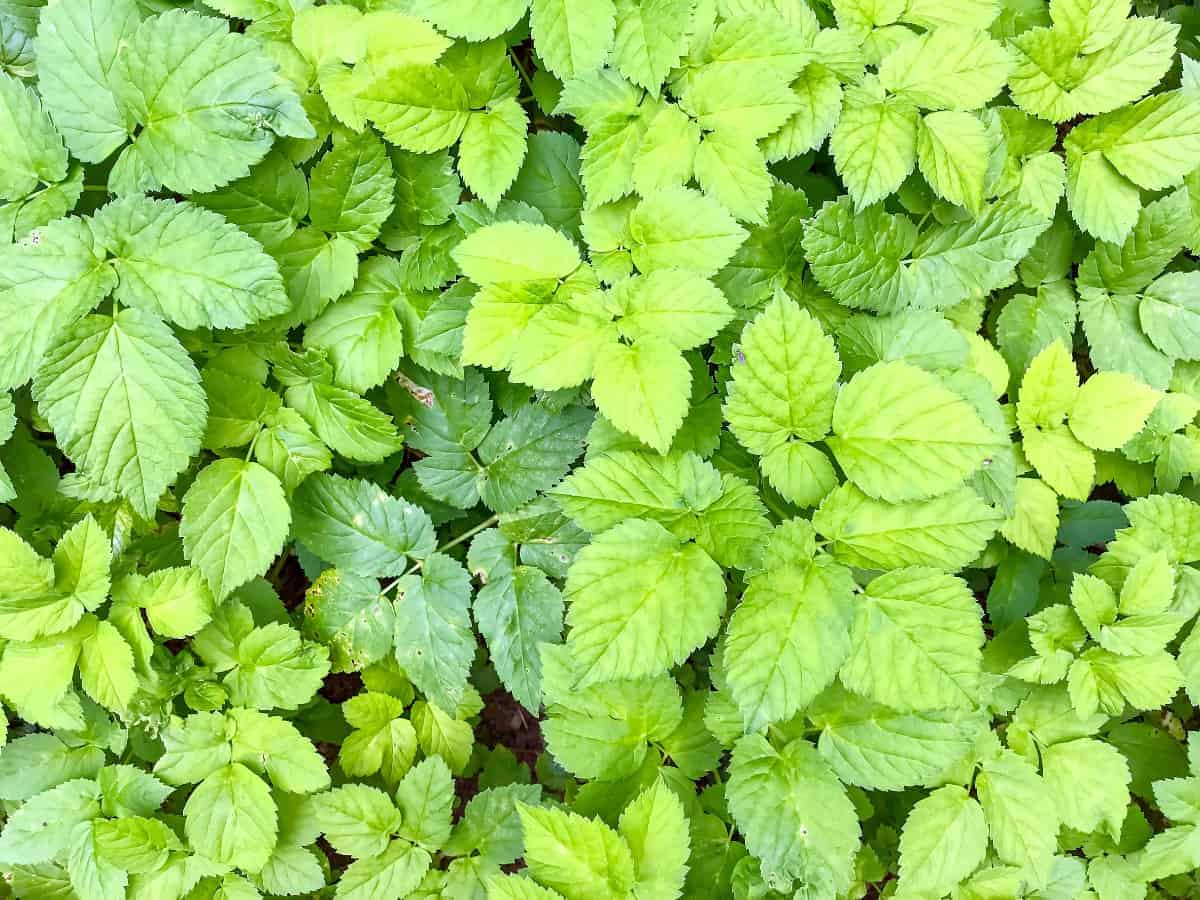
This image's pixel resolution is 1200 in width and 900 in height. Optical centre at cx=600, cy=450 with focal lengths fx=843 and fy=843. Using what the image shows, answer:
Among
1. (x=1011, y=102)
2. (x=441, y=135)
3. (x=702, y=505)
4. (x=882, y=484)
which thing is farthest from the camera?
(x=1011, y=102)

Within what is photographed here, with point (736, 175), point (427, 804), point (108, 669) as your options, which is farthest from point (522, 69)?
point (427, 804)

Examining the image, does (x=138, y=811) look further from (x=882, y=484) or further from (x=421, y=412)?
(x=882, y=484)

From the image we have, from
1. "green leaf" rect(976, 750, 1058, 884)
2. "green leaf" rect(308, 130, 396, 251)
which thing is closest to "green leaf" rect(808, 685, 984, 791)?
"green leaf" rect(976, 750, 1058, 884)

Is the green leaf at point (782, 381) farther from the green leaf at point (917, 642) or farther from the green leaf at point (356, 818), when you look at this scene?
the green leaf at point (356, 818)

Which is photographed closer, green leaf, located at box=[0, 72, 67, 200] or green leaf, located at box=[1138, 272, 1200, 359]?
green leaf, located at box=[0, 72, 67, 200]

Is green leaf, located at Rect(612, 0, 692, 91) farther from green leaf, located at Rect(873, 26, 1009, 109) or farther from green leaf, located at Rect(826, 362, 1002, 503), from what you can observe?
green leaf, located at Rect(826, 362, 1002, 503)

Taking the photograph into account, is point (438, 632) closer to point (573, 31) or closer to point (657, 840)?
point (657, 840)

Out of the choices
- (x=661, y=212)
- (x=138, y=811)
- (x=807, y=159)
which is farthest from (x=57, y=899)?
Answer: (x=807, y=159)
